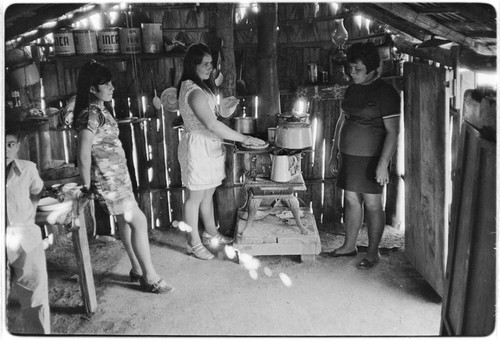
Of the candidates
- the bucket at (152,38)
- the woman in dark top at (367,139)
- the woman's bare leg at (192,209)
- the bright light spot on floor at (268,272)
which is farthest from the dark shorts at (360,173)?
the bucket at (152,38)

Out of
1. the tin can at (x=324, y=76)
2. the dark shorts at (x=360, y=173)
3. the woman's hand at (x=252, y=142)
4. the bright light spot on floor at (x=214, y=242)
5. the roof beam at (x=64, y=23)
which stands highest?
the roof beam at (x=64, y=23)

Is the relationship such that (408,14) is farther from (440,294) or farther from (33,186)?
(33,186)

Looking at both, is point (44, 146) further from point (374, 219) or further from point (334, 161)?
point (374, 219)

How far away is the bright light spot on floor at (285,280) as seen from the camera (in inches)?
157

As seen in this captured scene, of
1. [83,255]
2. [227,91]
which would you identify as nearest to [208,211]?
[227,91]

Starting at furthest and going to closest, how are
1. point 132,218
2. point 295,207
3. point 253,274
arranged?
point 295,207
point 253,274
point 132,218

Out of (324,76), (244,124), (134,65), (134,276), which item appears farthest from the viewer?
(324,76)

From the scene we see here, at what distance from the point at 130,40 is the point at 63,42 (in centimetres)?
62

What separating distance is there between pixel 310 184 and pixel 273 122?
923 millimetres

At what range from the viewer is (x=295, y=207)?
14.4ft

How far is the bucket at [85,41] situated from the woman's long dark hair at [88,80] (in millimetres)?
1381

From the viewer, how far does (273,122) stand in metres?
4.63

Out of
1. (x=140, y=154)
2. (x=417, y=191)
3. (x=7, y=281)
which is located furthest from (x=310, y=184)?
(x=7, y=281)

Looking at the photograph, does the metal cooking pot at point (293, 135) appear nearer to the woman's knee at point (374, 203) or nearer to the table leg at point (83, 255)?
the woman's knee at point (374, 203)
